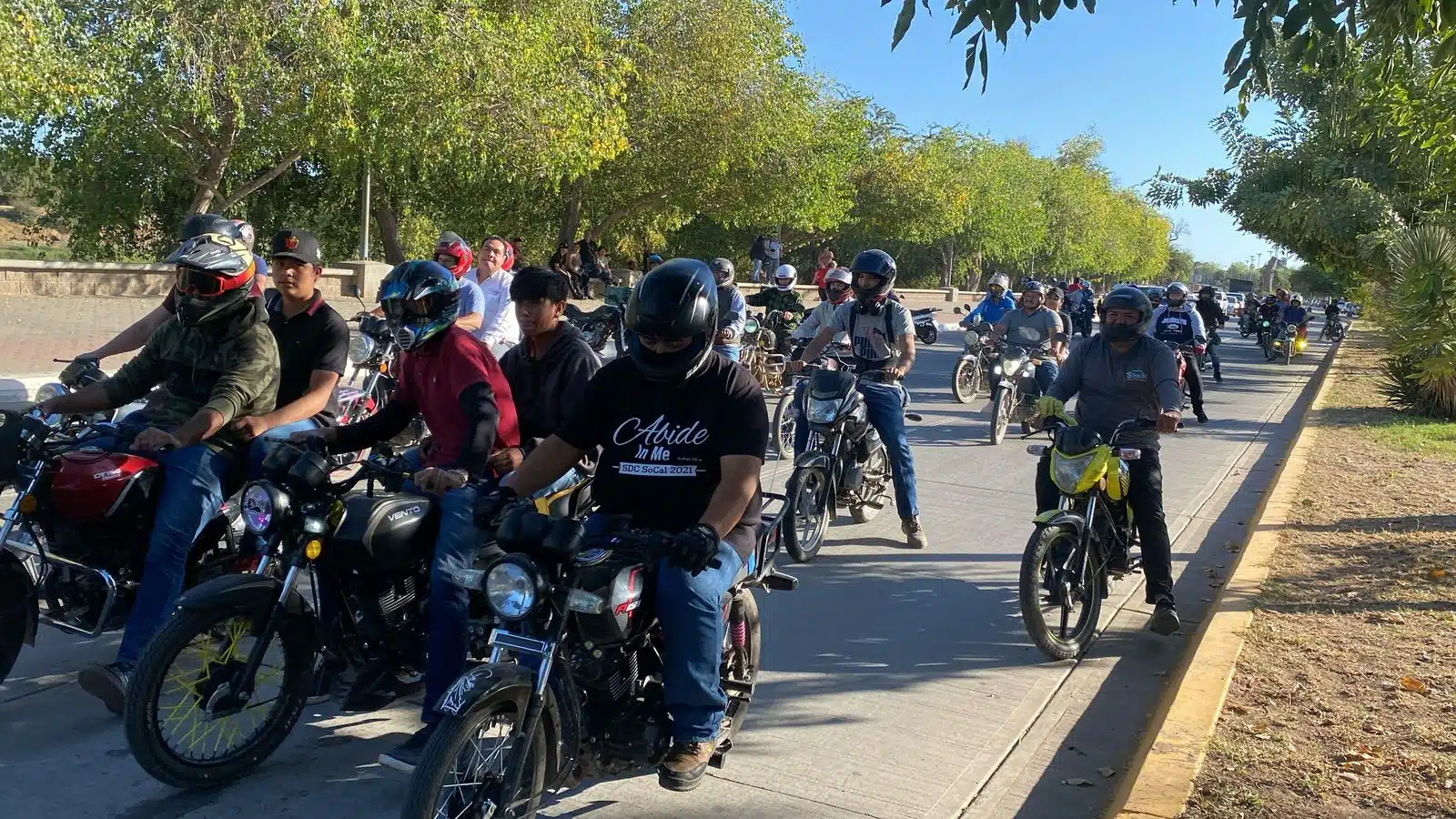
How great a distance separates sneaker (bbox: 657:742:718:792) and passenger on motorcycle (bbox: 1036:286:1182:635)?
127 inches

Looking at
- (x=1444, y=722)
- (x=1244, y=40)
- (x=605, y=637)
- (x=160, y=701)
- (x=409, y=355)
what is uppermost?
(x=1244, y=40)

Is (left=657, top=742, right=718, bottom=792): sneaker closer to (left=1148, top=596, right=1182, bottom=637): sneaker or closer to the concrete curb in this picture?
the concrete curb

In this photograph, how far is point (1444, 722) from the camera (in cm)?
532

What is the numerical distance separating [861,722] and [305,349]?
9.69 feet

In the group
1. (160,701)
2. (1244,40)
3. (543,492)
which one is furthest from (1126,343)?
(160,701)

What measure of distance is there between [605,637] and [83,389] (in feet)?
9.65

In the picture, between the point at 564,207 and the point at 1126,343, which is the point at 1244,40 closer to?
the point at 1126,343

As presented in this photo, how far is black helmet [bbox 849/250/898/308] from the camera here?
842 cm

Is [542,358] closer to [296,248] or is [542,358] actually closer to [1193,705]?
[296,248]

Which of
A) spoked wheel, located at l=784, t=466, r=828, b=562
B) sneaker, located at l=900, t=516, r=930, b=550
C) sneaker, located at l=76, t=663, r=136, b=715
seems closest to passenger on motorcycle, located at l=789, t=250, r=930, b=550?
sneaker, located at l=900, t=516, r=930, b=550

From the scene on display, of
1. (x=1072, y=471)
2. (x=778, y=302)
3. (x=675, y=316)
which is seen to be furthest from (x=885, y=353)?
(x=778, y=302)

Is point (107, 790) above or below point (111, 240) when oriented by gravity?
below

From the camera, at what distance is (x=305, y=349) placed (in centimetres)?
580

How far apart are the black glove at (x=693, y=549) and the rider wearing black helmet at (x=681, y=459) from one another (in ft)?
0.21
